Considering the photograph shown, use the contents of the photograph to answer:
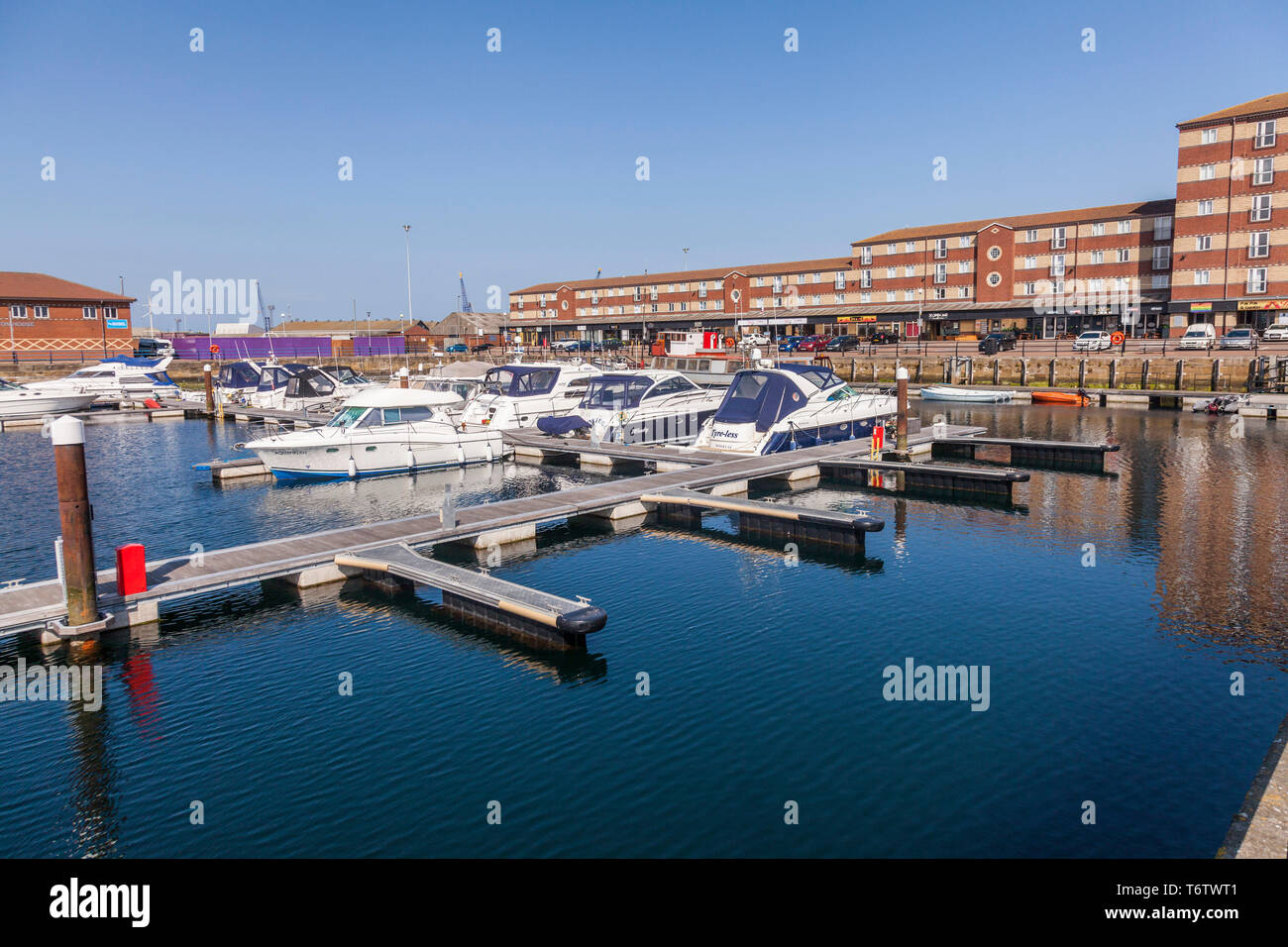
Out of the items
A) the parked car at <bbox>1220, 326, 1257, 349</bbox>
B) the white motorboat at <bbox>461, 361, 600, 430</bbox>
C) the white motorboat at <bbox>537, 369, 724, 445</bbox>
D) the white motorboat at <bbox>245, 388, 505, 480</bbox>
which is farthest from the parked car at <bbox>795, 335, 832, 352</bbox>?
the white motorboat at <bbox>245, 388, 505, 480</bbox>

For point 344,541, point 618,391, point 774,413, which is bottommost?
point 344,541

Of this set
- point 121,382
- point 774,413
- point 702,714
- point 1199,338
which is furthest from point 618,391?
point 1199,338

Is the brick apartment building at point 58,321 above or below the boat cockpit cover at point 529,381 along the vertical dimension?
above

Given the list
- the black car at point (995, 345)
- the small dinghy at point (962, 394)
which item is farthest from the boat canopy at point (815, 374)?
the black car at point (995, 345)

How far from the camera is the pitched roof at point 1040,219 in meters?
67.9

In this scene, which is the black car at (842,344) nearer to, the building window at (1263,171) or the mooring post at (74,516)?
the building window at (1263,171)

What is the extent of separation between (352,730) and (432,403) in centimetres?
1953

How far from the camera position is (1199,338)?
54.0 m

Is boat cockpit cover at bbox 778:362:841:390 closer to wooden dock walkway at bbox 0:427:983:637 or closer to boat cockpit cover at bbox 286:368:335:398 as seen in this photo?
wooden dock walkway at bbox 0:427:983:637

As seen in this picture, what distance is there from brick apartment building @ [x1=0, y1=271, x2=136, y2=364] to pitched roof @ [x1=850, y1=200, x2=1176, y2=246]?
2720 inches

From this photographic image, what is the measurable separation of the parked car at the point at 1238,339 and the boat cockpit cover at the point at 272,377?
55.8 m

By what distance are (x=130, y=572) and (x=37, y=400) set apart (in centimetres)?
4107

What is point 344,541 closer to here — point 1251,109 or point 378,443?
point 378,443
